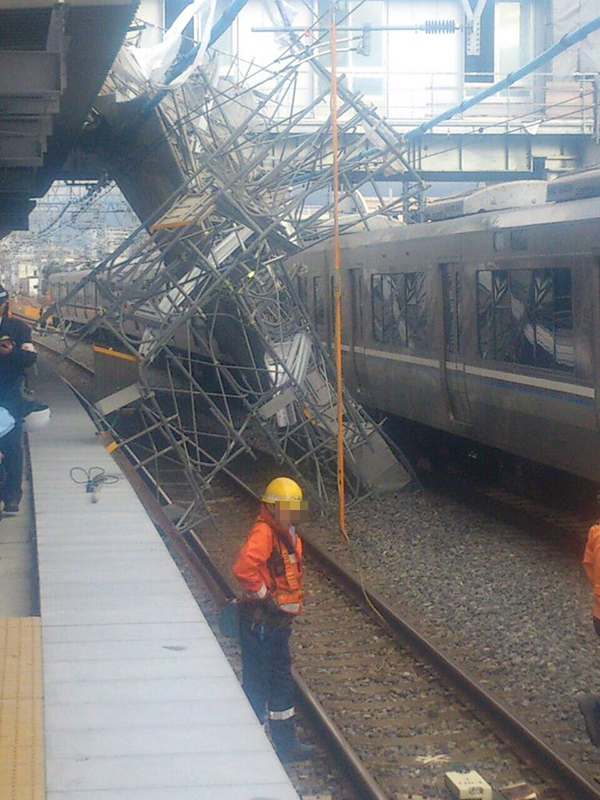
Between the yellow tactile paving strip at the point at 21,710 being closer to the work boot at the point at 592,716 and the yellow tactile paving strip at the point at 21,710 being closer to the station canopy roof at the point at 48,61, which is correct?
the work boot at the point at 592,716

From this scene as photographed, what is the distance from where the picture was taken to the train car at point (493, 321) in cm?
934

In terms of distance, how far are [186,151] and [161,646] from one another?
9937 mm

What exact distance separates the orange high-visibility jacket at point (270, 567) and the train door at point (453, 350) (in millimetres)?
5827

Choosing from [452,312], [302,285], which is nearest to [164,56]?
[452,312]

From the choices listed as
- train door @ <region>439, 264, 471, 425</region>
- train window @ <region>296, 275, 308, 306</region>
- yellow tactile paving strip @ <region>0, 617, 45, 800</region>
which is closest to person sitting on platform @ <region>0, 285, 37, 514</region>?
yellow tactile paving strip @ <region>0, 617, 45, 800</region>

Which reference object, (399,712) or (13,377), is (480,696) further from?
(13,377)

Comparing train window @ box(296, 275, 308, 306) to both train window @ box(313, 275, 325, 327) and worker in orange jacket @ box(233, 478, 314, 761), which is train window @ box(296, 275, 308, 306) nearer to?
train window @ box(313, 275, 325, 327)

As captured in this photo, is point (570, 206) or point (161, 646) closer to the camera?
point (161, 646)

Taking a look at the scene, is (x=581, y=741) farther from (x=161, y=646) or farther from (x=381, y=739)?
(x=161, y=646)

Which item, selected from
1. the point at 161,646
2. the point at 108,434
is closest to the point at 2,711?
the point at 161,646

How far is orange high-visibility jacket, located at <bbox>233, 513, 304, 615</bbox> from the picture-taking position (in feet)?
19.0

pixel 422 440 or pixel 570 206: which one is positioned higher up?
pixel 570 206

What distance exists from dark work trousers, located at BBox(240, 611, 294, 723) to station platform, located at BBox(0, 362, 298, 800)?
1.48 ft

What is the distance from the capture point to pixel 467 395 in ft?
37.8
